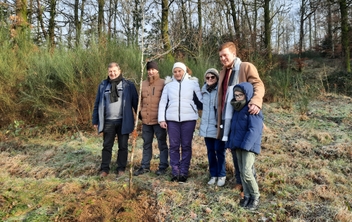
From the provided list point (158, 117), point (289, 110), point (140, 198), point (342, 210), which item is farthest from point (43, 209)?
point (289, 110)

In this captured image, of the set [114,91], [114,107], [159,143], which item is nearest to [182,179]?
[159,143]

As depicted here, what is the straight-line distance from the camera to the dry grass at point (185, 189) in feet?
9.07

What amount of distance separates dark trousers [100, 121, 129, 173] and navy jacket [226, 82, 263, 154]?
A: 186 centimetres

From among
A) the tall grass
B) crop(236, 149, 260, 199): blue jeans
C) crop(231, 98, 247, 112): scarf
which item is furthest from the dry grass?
the tall grass

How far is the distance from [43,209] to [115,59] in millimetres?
4925

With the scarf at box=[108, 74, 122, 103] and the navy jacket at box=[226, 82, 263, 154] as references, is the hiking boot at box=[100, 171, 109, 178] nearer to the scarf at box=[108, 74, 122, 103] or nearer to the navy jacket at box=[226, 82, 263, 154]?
the scarf at box=[108, 74, 122, 103]

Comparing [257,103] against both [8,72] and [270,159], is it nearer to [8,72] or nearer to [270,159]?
[270,159]

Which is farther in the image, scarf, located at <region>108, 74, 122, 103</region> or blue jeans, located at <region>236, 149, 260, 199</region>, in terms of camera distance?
scarf, located at <region>108, 74, 122, 103</region>

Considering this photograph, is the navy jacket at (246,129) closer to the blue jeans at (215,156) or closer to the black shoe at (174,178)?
the blue jeans at (215,156)

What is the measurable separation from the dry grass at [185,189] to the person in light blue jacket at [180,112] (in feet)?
0.95

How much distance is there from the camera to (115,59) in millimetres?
7160

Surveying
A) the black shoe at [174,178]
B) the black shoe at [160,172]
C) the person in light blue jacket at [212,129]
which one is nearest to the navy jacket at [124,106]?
the black shoe at [160,172]

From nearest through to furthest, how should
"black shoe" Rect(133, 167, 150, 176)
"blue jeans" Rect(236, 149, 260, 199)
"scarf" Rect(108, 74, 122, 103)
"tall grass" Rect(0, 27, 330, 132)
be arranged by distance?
"blue jeans" Rect(236, 149, 260, 199) → "scarf" Rect(108, 74, 122, 103) → "black shoe" Rect(133, 167, 150, 176) → "tall grass" Rect(0, 27, 330, 132)

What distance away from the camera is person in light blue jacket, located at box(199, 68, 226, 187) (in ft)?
11.5
